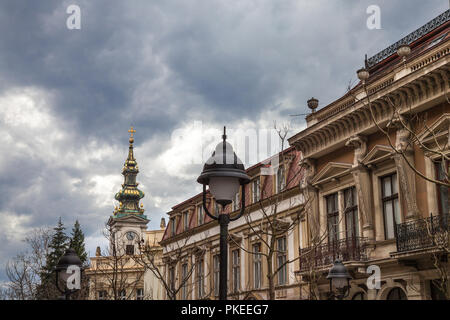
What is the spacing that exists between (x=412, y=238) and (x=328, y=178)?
6365mm

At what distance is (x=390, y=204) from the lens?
73.9 feet

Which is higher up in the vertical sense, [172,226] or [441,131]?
[172,226]

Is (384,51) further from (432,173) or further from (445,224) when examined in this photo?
(445,224)

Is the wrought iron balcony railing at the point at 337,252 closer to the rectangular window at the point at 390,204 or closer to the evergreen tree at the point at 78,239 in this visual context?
the rectangular window at the point at 390,204

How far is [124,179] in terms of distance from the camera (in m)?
99.0

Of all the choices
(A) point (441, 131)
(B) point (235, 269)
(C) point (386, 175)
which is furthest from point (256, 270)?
(A) point (441, 131)

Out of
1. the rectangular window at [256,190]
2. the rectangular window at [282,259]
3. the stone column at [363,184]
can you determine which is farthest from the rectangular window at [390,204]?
the rectangular window at [256,190]

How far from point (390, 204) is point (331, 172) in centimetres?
389

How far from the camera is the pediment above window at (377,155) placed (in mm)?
22211

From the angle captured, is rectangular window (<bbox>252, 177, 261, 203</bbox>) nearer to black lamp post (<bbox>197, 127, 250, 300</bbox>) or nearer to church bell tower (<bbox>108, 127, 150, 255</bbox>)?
black lamp post (<bbox>197, 127, 250, 300</bbox>)

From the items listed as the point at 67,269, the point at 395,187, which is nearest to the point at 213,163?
the point at 67,269

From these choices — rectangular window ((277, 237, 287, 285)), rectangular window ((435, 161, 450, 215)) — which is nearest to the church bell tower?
rectangular window ((277, 237, 287, 285))

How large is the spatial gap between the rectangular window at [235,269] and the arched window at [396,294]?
14.2 metres

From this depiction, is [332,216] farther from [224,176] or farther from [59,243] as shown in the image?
[59,243]
